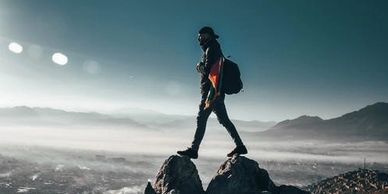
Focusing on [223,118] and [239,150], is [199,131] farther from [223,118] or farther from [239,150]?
[239,150]

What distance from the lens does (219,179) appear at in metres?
25.4

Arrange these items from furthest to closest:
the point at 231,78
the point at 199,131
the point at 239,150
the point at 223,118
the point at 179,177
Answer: the point at 239,150 < the point at 179,177 < the point at 199,131 < the point at 223,118 < the point at 231,78

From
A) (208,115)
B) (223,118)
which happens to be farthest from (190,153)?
(223,118)

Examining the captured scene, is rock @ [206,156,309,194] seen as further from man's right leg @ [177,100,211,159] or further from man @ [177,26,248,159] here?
man's right leg @ [177,100,211,159]

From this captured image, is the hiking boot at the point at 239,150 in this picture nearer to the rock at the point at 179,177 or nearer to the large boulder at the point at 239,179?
the large boulder at the point at 239,179

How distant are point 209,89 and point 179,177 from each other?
17.9ft

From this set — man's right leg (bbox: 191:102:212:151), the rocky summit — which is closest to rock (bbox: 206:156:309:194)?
the rocky summit

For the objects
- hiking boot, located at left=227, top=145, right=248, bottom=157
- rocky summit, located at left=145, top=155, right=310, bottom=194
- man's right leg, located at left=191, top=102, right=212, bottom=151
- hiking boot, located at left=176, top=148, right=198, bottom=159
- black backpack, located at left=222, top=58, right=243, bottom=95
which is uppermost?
black backpack, located at left=222, top=58, right=243, bottom=95

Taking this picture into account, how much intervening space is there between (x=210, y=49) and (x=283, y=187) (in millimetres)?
9995

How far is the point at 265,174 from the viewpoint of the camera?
2638 cm

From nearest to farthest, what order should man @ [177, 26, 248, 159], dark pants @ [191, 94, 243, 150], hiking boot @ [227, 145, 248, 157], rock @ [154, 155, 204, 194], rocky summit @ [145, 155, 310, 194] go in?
man @ [177, 26, 248, 159] → dark pants @ [191, 94, 243, 150] → rocky summit @ [145, 155, 310, 194] → rock @ [154, 155, 204, 194] → hiking boot @ [227, 145, 248, 157]

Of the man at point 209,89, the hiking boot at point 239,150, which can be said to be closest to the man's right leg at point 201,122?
the man at point 209,89

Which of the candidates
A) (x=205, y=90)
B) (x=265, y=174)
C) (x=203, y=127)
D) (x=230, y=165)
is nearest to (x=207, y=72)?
(x=205, y=90)

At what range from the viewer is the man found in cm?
2408
